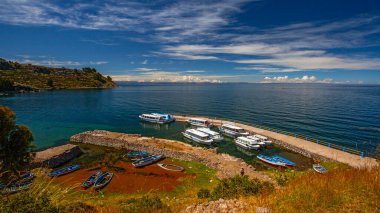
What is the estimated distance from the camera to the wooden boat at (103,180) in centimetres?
2805

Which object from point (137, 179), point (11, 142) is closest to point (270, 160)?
point (137, 179)

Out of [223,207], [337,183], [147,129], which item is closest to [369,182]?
[337,183]

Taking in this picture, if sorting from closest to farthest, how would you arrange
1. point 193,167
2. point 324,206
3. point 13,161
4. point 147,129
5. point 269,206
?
point 324,206 < point 269,206 < point 13,161 < point 193,167 < point 147,129

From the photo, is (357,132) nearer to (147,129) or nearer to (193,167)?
(193,167)

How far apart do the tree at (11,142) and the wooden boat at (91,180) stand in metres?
9.09

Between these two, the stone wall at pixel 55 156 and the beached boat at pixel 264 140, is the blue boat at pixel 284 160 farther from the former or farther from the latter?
the stone wall at pixel 55 156

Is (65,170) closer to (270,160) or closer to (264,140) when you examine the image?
(270,160)

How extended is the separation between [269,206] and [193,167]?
2725 cm

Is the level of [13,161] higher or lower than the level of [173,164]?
higher

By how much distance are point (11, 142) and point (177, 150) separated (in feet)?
86.6

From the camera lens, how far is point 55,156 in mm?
37469

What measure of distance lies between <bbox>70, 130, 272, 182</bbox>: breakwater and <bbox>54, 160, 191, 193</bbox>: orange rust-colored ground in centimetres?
554

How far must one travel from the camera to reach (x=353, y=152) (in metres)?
40.7

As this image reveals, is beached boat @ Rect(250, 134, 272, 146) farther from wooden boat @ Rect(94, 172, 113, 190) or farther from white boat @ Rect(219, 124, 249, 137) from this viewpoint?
wooden boat @ Rect(94, 172, 113, 190)
